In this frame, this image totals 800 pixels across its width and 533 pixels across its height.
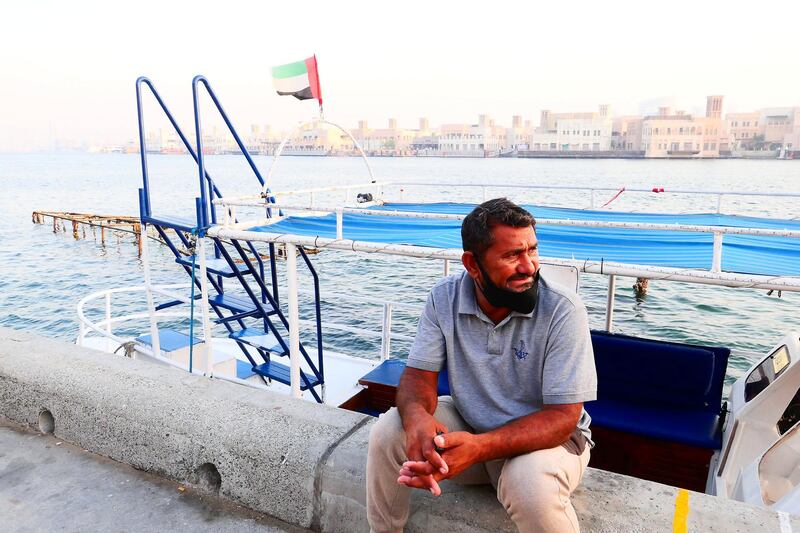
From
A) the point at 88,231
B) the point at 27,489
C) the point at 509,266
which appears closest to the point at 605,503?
the point at 509,266

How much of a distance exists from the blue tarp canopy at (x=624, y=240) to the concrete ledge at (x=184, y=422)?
94.8 inches

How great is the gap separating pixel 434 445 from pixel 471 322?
550 mm

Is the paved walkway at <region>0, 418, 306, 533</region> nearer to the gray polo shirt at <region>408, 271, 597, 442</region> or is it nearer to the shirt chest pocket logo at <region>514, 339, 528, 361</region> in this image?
the gray polo shirt at <region>408, 271, 597, 442</region>

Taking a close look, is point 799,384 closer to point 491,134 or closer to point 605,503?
point 605,503

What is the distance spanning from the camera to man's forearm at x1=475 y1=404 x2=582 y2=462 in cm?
219

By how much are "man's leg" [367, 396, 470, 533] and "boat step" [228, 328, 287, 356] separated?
483 centimetres

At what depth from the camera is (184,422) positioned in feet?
10.5

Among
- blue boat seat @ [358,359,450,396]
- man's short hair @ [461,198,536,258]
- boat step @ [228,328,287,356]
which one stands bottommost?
blue boat seat @ [358,359,450,396]

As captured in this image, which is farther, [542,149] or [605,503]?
[542,149]

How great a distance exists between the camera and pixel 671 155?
146375 mm

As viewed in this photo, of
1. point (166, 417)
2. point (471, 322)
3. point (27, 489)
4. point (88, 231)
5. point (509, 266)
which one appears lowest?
point (88, 231)

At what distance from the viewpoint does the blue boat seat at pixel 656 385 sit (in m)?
4.71

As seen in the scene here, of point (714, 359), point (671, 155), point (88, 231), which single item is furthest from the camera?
point (671, 155)

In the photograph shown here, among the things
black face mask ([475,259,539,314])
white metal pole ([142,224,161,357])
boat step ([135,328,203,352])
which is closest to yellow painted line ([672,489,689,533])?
→ black face mask ([475,259,539,314])
